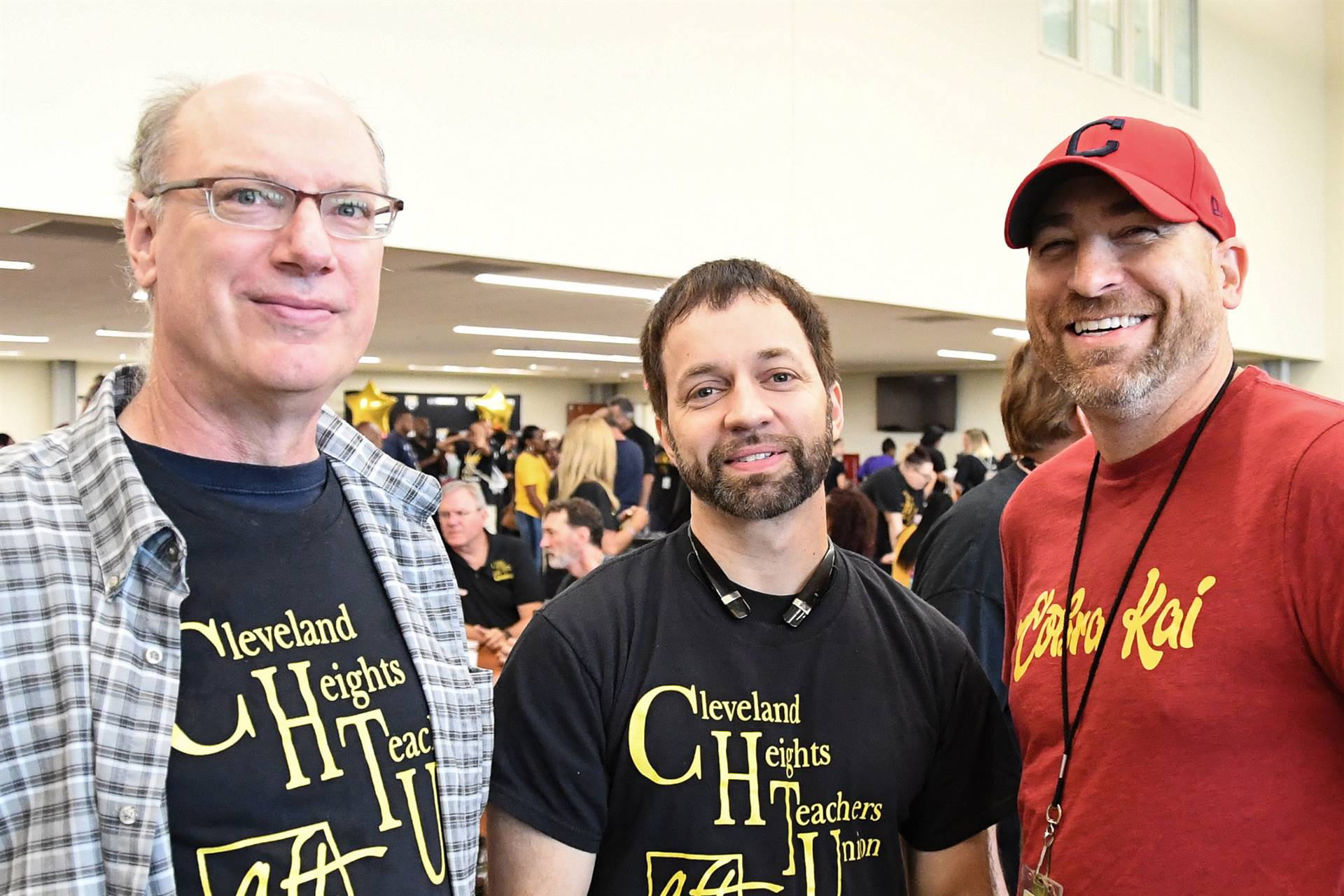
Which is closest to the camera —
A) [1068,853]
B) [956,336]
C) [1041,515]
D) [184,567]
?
[184,567]

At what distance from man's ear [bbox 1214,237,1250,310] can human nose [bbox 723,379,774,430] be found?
672 mm

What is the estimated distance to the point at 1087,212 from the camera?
1.56 m

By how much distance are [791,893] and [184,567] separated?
887mm

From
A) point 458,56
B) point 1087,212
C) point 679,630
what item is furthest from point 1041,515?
point 458,56

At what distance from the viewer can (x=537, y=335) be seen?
42.8 ft

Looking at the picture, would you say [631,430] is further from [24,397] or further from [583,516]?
[24,397]

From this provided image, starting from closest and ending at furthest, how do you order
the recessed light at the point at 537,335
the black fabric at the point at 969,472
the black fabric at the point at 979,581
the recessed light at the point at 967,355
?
the black fabric at the point at 979,581 < the black fabric at the point at 969,472 < the recessed light at the point at 537,335 < the recessed light at the point at 967,355

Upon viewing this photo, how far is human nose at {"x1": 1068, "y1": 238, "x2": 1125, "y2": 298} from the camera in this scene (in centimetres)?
152

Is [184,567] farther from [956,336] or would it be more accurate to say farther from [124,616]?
[956,336]

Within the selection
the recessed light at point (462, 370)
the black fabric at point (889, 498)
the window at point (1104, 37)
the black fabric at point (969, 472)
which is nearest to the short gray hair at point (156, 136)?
the black fabric at point (889, 498)

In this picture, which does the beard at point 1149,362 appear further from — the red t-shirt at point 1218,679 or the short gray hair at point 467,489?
the short gray hair at point 467,489

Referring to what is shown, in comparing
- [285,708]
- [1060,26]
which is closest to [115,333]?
[1060,26]

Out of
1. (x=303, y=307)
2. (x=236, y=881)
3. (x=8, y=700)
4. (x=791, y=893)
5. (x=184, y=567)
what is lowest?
(x=791, y=893)

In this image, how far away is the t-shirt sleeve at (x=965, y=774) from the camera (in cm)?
162
